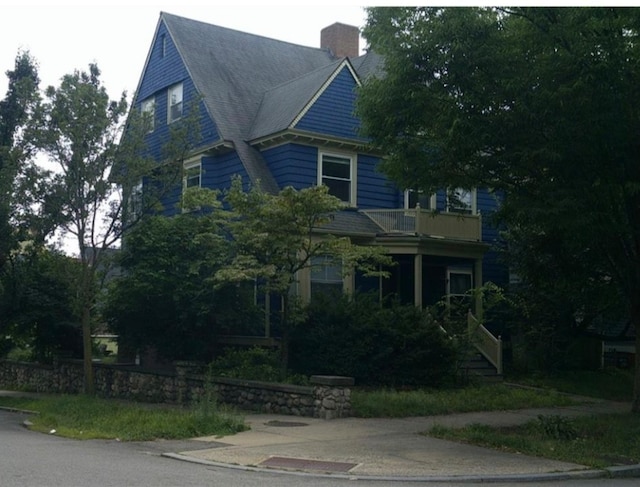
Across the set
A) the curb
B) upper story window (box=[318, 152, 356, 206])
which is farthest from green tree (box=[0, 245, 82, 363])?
the curb

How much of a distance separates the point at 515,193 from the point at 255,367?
805 cm

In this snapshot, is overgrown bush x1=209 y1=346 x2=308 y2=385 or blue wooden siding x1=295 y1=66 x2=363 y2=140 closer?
overgrown bush x1=209 y1=346 x2=308 y2=385

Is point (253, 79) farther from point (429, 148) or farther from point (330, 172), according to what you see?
point (429, 148)

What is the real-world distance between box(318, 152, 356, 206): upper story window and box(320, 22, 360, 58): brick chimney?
9991 millimetres

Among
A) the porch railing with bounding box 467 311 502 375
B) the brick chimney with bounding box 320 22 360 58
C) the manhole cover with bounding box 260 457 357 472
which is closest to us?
the manhole cover with bounding box 260 457 357 472

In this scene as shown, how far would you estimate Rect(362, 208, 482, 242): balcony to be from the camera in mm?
23875

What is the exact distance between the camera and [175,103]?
27328 mm

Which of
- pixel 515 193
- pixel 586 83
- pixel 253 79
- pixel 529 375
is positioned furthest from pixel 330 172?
pixel 586 83

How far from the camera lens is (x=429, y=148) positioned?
1520 cm

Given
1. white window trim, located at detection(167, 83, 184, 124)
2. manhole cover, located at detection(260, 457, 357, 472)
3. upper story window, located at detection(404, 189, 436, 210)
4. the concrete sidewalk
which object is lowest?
manhole cover, located at detection(260, 457, 357, 472)

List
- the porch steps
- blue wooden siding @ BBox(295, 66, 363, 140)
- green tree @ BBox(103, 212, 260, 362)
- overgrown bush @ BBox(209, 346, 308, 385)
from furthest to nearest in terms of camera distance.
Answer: blue wooden siding @ BBox(295, 66, 363, 140)
the porch steps
green tree @ BBox(103, 212, 260, 362)
overgrown bush @ BBox(209, 346, 308, 385)

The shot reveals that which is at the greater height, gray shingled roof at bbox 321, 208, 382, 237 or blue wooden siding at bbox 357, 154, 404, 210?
blue wooden siding at bbox 357, 154, 404, 210

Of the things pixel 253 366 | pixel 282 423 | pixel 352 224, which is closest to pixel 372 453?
pixel 282 423

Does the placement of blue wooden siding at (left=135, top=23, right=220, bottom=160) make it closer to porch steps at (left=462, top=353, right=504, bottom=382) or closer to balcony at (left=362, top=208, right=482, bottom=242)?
balcony at (left=362, top=208, right=482, bottom=242)
